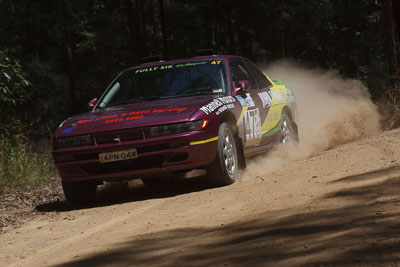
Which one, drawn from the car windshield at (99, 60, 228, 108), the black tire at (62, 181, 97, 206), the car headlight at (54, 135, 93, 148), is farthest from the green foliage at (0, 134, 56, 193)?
the car headlight at (54, 135, 93, 148)

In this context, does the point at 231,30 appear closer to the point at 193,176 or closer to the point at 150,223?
the point at 193,176

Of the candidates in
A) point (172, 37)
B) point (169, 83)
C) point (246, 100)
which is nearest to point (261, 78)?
point (246, 100)

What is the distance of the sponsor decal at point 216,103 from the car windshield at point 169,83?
7.2 inches

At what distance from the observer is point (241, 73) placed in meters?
10.4

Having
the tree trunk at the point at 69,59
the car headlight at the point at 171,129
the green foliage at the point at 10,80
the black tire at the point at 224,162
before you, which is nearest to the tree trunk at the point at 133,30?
the green foliage at the point at 10,80

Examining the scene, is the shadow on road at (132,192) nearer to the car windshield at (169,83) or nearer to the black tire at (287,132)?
the car windshield at (169,83)

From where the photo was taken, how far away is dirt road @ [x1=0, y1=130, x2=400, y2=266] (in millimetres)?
4801

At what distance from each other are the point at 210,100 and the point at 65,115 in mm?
30608

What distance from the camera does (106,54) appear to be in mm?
41375

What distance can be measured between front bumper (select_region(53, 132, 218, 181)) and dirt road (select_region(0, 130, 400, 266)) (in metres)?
0.35

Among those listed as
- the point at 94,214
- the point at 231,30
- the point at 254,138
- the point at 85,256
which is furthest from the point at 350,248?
the point at 231,30

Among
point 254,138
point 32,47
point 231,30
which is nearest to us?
point 254,138

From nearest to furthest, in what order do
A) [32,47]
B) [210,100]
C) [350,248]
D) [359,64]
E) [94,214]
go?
[350,248], [94,214], [210,100], [359,64], [32,47]

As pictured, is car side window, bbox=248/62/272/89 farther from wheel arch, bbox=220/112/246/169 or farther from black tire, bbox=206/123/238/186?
black tire, bbox=206/123/238/186
